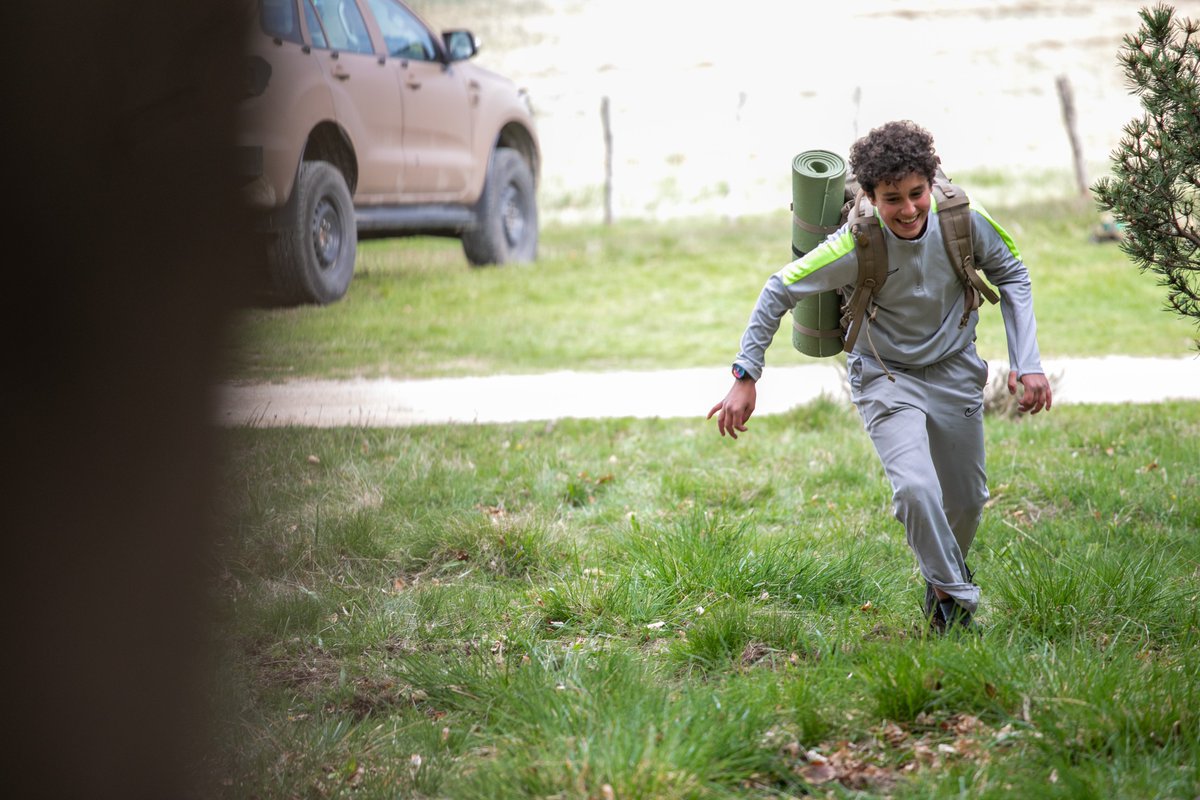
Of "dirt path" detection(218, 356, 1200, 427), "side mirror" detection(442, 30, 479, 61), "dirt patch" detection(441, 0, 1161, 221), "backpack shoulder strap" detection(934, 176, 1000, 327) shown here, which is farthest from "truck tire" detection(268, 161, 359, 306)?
"dirt patch" detection(441, 0, 1161, 221)

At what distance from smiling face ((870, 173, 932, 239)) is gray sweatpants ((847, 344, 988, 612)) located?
41cm

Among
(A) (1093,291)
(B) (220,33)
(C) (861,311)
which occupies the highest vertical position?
(B) (220,33)

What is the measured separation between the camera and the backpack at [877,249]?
312cm

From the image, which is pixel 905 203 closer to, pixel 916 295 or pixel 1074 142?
pixel 916 295

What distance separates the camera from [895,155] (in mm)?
3012

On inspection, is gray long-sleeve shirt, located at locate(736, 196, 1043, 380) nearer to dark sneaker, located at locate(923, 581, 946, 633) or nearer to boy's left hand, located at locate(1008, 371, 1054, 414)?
boy's left hand, located at locate(1008, 371, 1054, 414)

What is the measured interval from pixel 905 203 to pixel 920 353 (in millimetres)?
450

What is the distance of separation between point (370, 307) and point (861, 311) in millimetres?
4661

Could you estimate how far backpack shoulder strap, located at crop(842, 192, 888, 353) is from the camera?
123 inches

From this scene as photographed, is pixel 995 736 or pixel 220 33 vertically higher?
pixel 220 33

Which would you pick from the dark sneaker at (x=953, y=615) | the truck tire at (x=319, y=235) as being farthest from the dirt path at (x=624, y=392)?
the dark sneaker at (x=953, y=615)

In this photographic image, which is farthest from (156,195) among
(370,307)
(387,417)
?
(370,307)

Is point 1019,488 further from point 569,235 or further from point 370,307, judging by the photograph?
point 569,235

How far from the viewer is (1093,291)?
10930mm
